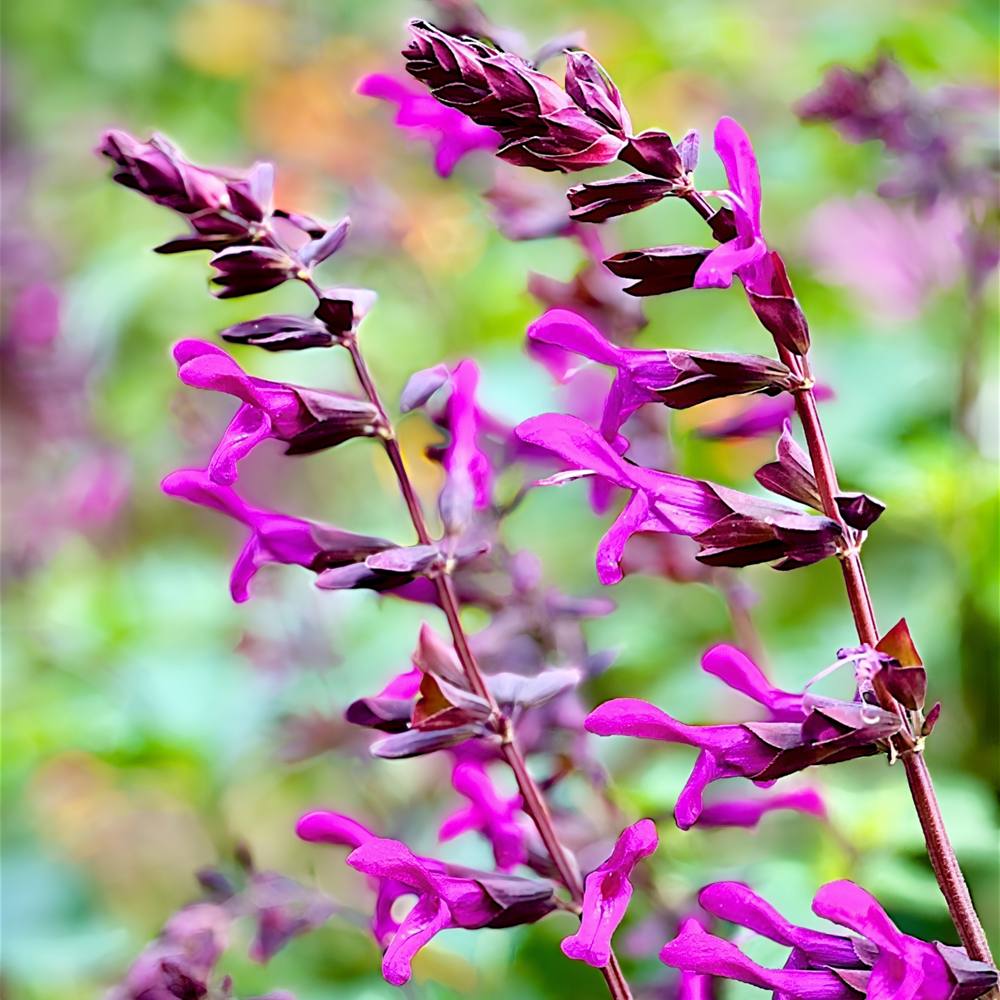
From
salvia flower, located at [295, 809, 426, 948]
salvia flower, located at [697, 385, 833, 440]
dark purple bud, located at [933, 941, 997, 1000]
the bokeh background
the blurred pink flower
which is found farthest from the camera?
the blurred pink flower

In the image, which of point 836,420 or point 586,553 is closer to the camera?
point 836,420

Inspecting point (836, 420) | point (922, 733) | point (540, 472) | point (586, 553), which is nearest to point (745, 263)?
point (922, 733)

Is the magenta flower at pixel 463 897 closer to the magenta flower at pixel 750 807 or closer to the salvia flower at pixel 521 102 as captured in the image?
the magenta flower at pixel 750 807

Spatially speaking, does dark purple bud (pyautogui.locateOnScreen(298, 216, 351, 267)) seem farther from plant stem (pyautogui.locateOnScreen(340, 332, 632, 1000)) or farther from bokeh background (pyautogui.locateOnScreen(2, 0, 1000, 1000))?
bokeh background (pyautogui.locateOnScreen(2, 0, 1000, 1000))

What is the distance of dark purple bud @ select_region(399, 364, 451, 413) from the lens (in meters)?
0.48

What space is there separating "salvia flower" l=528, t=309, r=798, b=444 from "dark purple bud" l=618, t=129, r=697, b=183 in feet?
0.18

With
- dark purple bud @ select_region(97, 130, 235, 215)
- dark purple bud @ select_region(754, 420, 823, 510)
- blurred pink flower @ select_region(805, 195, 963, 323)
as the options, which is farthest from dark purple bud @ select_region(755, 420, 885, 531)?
blurred pink flower @ select_region(805, 195, 963, 323)

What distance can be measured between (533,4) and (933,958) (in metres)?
1.98

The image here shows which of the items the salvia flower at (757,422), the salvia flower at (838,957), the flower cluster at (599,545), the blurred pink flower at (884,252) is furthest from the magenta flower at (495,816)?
the blurred pink flower at (884,252)

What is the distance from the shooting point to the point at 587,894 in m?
0.40

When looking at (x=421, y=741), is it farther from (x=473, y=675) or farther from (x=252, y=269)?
(x=252, y=269)

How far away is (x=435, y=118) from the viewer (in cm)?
55

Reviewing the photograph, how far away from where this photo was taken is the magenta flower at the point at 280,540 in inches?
19.1

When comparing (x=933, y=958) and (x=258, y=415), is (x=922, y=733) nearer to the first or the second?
(x=933, y=958)
